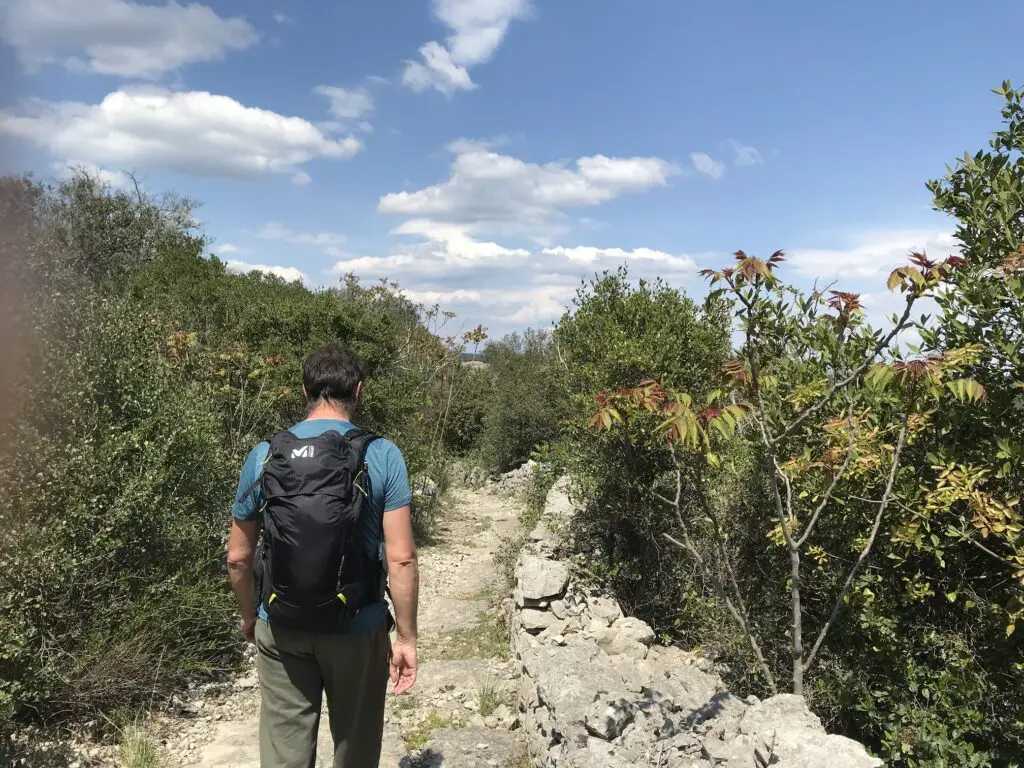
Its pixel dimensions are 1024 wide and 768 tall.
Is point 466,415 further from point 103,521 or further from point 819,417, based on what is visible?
point 819,417

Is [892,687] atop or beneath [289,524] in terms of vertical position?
beneath

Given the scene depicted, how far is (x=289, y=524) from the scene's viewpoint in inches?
94.7

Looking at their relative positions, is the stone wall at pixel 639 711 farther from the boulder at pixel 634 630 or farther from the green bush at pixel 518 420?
the green bush at pixel 518 420

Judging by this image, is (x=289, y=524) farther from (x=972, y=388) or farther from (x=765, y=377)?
(x=972, y=388)

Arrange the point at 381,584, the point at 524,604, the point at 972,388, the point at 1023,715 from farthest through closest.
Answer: the point at 524,604 → the point at 1023,715 → the point at 972,388 → the point at 381,584

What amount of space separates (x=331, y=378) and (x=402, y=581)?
831mm

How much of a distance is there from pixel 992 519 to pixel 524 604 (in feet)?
13.2

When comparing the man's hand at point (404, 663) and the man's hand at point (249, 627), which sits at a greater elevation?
the man's hand at point (249, 627)

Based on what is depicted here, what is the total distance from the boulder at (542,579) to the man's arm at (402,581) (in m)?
3.70

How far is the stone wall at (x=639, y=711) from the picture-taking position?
9.59 feet

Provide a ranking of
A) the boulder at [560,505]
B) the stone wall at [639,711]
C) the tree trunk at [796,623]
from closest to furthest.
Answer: the stone wall at [639,711] → the tree trunk at [796,623] → the boulder at [560,505]

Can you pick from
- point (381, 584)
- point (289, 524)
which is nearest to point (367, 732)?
point (381, 584)

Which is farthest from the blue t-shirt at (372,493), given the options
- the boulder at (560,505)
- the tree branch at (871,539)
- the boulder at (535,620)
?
the boulder at (560,505)

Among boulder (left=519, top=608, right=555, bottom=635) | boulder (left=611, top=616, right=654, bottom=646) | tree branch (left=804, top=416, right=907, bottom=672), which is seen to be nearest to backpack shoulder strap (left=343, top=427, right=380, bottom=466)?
tree branch (left=804, top=416, right=907, bottom=672)
